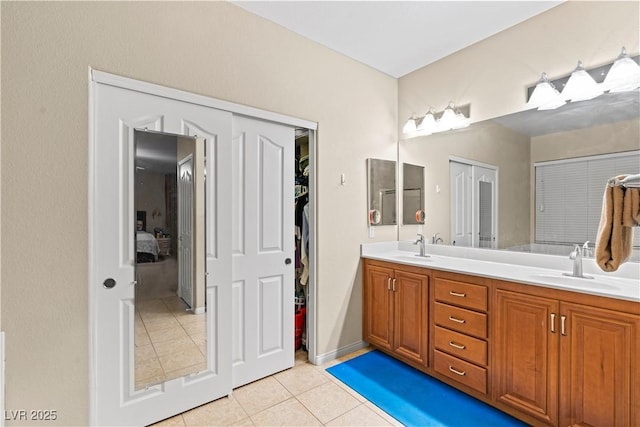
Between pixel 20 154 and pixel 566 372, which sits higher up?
pixel 20 154

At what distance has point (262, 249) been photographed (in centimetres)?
237

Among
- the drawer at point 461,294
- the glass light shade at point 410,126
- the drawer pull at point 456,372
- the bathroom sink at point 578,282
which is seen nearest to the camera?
the bathroom sink at point 578,282

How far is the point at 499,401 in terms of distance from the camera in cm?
196

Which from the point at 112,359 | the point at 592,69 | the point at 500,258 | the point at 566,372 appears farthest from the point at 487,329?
the point at 112,359

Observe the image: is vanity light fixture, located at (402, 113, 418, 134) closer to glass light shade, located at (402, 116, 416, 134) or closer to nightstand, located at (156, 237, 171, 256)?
glass light shade, located at (402, 116, 416, 134)

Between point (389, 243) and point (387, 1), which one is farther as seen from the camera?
point (389, 243)

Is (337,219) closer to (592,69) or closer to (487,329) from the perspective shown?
(487,329)

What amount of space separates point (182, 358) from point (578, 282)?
2.50 meters

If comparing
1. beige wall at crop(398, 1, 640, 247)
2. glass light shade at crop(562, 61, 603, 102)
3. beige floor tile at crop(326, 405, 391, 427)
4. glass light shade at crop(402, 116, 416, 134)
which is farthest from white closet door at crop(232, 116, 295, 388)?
glass light shade at crop(562, 61, 603, 102)

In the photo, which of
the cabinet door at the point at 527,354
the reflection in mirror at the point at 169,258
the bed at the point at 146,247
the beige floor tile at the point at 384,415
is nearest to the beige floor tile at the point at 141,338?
the reflection in mirror at the point at 169,258

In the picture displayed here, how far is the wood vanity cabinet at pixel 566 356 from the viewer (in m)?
1.47

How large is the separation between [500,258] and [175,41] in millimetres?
2871

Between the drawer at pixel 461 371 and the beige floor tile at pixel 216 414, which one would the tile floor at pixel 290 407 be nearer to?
the beige floor tile at pixel 216 414

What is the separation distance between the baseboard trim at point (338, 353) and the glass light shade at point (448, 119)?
222 centimetres
